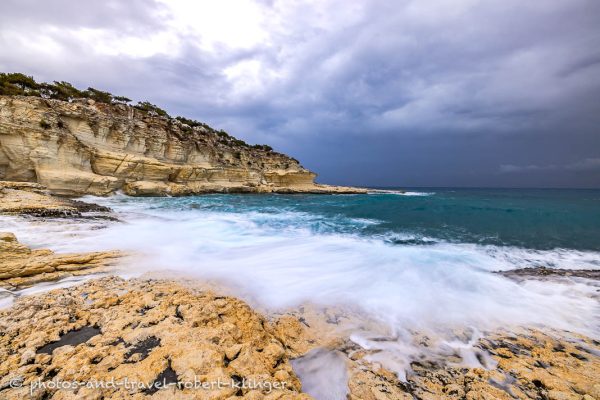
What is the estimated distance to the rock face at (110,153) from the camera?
1532 centimetres

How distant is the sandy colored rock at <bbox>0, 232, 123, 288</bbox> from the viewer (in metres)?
3.93

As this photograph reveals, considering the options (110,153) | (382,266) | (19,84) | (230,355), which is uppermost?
(19,84)

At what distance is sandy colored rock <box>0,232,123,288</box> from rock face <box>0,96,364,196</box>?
15.0 m

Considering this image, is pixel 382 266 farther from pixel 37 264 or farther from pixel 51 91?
pixel 51 91

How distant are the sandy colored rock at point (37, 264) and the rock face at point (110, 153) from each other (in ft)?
49.3

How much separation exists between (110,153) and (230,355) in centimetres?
2359

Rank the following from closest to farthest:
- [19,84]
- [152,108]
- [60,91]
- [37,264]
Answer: [37,264] → [19,84] → [60,91] → [152,108]

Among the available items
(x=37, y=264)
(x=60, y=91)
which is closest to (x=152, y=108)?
(x=60, y=91)

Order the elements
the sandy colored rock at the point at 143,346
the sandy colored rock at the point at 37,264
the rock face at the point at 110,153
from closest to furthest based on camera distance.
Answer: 1. the sandy colored rock at the point at 143,346
2. the sandy colored rock at the point at 37,264
3. the rock face at the point at 110,153

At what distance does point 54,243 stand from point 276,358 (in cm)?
690

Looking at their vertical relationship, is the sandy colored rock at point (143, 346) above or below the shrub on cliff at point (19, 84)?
below

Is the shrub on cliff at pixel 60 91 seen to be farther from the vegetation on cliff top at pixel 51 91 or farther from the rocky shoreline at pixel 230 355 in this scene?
the rocky shoreline at pixel 230 355

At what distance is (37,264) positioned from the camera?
4.29m

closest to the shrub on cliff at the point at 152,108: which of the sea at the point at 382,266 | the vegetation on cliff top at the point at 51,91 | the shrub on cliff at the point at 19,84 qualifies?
the vegetation on cliff top at the point at 51,91
